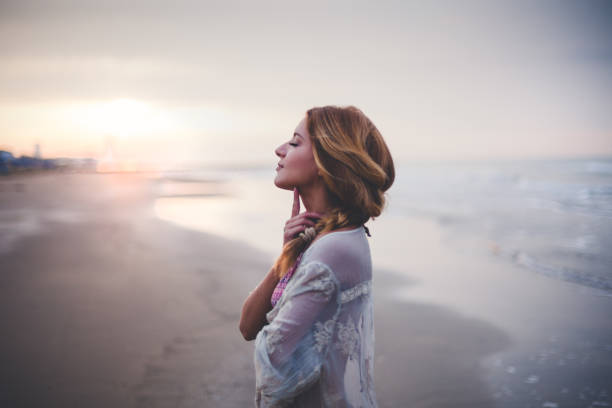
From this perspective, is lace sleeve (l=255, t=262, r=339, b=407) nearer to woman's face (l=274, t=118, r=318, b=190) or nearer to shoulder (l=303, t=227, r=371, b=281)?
shoulder (l=303, t=227, r=371, b=281)

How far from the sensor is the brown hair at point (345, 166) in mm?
1562

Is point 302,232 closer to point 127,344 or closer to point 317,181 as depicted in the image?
point 317,181

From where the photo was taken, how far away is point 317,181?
1706 mm

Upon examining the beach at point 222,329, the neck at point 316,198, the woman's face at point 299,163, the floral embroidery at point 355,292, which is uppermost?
the woman's face at point 299,163

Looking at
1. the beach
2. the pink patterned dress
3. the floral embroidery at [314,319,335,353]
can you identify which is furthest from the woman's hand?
the beach

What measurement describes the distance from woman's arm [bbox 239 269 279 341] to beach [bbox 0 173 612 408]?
8.89 ft

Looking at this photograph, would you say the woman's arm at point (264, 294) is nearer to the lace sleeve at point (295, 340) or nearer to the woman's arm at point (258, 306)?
the woman's arm at point (258, 306)

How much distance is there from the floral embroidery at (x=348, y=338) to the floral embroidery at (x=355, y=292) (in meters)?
0.09

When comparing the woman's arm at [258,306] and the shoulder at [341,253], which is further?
the woman's arm at [258,306]

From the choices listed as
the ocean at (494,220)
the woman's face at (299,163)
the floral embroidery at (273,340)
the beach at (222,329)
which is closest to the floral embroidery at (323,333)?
the floral embroidery at (273,340)

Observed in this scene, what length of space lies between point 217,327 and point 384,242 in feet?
23.4

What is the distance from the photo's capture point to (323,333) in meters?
1.45

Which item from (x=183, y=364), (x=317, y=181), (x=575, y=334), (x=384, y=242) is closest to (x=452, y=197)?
(x=384, y=242)

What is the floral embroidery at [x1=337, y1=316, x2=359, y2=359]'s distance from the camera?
1.49m
